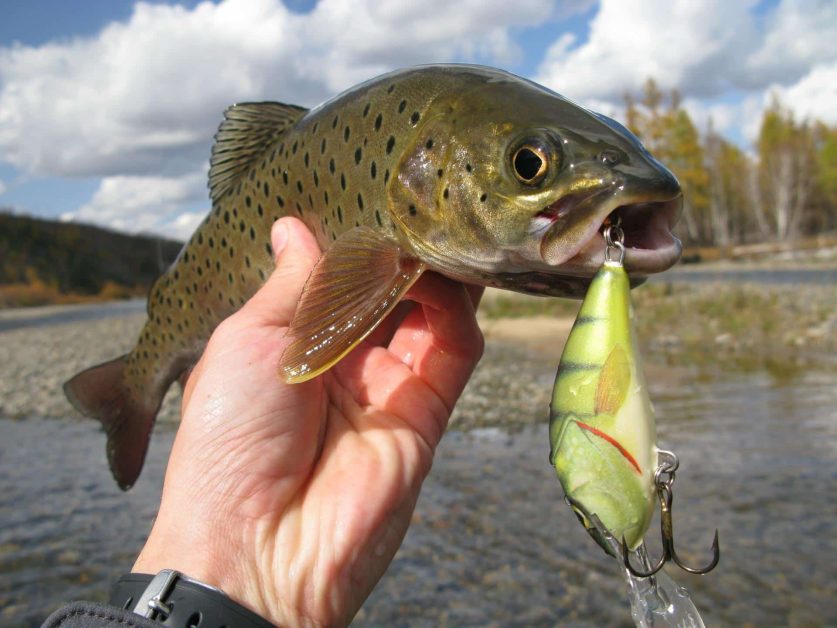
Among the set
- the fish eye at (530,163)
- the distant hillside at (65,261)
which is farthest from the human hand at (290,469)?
the distant hillside at (65,261)

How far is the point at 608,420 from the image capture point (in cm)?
185

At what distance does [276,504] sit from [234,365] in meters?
0.54

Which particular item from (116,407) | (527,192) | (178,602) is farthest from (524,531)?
(527,192)

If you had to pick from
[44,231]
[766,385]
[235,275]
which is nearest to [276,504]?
[235,275]

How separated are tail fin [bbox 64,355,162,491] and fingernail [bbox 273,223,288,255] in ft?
5.24

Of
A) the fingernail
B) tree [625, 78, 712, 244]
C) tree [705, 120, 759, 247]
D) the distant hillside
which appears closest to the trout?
the fingernail

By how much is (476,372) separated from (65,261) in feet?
287

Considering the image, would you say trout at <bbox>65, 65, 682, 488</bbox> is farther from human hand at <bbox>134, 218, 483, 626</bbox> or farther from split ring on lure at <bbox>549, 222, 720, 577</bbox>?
human hand at <bbox>134, 218, 483, 626</bbox>

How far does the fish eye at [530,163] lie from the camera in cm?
221

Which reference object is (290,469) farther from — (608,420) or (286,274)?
(608,420)

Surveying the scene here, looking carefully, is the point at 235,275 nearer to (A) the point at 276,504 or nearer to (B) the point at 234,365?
(B) the point at 234,365

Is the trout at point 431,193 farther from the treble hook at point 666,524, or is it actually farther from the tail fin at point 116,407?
the tail fin at point 116,407

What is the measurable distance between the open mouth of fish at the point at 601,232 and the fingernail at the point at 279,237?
1.44m

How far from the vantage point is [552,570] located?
20.9 feet
